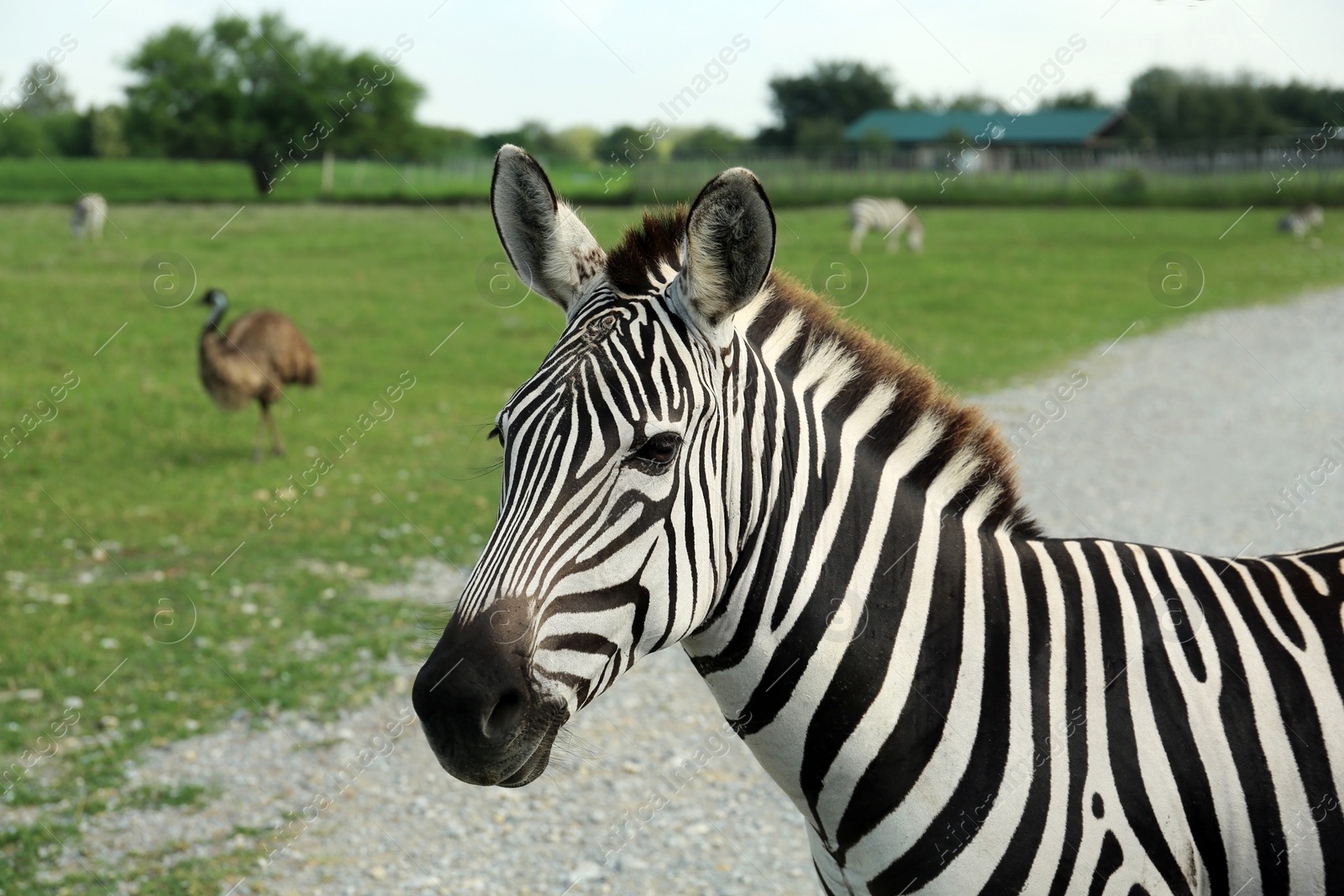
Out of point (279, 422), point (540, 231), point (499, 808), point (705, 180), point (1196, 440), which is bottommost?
point (279, 422)

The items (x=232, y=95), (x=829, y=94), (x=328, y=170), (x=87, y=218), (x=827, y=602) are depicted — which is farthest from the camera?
(x=829, y=94)

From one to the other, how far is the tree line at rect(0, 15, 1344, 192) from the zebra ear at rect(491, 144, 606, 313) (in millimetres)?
28186

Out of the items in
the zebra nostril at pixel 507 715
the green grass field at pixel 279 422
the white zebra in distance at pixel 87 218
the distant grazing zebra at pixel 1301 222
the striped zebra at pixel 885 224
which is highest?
the distant grazing zebra at pixel 1301 222

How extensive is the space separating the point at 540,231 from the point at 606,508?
809 millimetres

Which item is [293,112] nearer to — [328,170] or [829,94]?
[328,170]

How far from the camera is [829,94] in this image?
89.8 m

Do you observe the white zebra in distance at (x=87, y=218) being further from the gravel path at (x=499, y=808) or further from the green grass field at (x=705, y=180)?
the gravel path at (x=499, y=808)

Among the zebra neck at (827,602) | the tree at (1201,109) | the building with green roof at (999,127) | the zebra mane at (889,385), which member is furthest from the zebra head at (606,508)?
the building with green roof at (999,127)

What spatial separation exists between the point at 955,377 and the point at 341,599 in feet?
35.4

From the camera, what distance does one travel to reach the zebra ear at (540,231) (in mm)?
2402

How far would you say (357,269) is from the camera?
81.5 ft

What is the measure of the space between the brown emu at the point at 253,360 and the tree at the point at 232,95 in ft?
105

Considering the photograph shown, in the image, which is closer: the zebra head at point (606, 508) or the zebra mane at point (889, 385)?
the zebra head at point (606, 508)

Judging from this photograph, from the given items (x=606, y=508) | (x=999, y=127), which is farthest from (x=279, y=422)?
(x=999, y=127)
